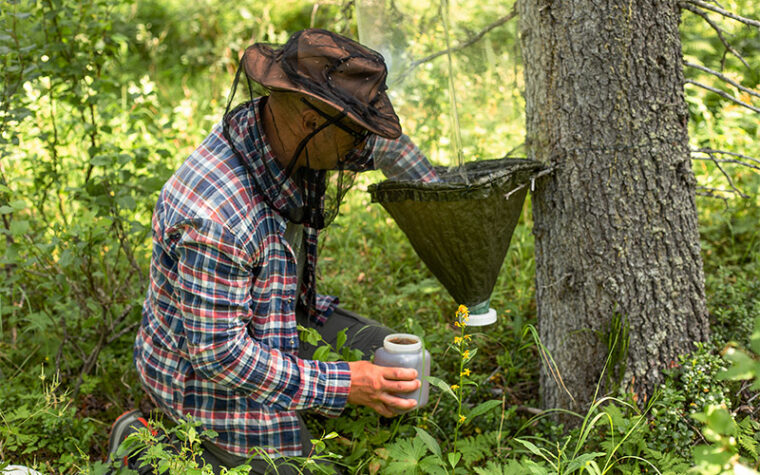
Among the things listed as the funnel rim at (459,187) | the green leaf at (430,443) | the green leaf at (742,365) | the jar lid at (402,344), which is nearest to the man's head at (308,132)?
the funnel rim at (459,187)

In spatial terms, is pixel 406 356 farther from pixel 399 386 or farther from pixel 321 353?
pixel 321 353

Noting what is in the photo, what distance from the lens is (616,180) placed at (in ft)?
6.92

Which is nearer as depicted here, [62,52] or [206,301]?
[206,301]

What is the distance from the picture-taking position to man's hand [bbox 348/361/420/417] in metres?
1.97

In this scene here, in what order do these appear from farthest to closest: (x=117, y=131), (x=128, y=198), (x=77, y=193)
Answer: (x=117, y=131) < (x=77, y=193) < (x=128, y=198)

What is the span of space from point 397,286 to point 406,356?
4.80ft

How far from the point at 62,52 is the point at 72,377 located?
4.94 feet

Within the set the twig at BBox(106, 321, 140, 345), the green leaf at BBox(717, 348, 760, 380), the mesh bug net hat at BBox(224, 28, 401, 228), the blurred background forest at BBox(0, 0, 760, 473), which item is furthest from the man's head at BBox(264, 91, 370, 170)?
the twig at BBox(106, 321, 140, 345)

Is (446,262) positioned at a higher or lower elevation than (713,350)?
higher

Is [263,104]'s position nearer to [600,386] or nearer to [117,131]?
[600,386]

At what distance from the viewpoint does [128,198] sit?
273cm

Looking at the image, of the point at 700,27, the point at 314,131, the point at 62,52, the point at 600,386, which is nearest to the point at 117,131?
the point at 62,52

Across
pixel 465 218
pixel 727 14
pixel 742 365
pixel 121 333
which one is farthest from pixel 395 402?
pixel 727 14

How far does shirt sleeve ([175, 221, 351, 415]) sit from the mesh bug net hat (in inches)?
14.5
